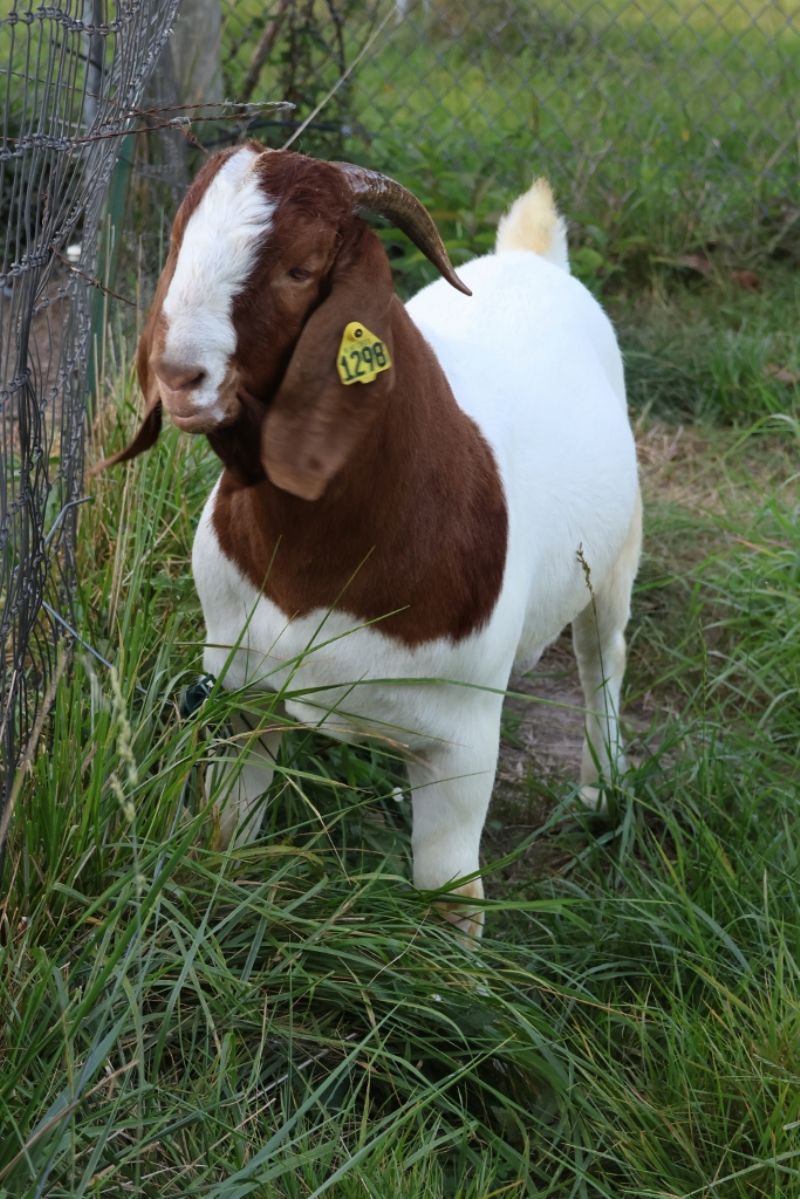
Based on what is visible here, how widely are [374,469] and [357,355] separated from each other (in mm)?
259

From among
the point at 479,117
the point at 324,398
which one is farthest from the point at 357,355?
the point at 479,117

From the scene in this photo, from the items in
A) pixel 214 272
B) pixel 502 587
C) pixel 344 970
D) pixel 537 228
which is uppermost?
pixel 214 272

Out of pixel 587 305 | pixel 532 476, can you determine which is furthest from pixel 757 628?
pixel 532 476

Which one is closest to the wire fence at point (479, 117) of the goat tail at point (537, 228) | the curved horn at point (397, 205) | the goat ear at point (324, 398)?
the goat tail at point (537, 228)

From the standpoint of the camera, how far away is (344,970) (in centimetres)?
243

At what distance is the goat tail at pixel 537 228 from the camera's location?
144 inches

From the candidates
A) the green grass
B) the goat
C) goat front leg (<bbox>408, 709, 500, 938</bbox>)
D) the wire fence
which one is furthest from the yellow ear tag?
the wire fence

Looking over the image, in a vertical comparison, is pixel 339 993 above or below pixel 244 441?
below

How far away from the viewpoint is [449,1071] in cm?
250

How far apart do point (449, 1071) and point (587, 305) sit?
1772 millimetres

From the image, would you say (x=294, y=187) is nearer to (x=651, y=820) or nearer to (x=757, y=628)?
(x=651, y=820)

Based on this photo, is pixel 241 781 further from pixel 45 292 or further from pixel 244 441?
pixel 45 292

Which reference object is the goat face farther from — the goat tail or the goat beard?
the goat tail

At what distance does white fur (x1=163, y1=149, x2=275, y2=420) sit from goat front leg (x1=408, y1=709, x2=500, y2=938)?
817mm
